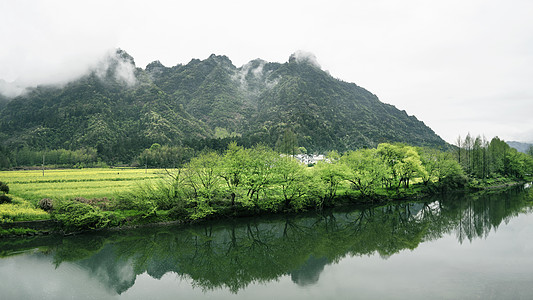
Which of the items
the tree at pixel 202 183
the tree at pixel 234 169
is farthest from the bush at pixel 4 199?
the tree at pixel 234 169

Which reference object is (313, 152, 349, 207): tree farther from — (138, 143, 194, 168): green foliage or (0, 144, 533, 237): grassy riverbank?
(138, 143, 194, 168): green foliage

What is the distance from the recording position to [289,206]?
41.4 metres

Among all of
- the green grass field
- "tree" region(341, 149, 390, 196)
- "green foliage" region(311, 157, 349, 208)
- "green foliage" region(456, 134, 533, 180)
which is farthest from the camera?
"green foliage" region(456, 134, 533, 180)

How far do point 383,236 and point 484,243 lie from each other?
9.36m

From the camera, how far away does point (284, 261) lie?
73.9ft

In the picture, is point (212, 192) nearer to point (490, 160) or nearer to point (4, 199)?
point (4, 199)

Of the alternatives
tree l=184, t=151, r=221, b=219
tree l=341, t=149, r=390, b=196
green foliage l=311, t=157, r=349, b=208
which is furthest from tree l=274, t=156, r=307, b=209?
tree l=341, t=149, r=390, b=196

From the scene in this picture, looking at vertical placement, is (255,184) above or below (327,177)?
below

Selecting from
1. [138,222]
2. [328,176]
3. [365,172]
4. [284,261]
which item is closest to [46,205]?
[138,222]

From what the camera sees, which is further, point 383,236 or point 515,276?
point 383,236

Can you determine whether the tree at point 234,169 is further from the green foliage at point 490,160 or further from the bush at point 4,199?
the green foliage at point 490,160

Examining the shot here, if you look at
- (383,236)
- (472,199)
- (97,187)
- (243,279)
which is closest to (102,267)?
(243,279)

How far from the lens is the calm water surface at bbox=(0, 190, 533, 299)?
17297 millimetres

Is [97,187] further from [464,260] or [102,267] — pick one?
[464,260]
